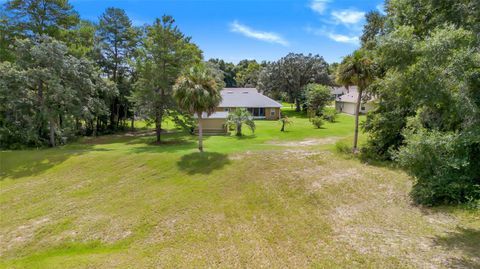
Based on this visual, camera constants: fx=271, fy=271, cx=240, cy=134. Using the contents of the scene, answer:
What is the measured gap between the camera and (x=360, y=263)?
6.30 meters

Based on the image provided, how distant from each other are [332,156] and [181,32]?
1689 cm

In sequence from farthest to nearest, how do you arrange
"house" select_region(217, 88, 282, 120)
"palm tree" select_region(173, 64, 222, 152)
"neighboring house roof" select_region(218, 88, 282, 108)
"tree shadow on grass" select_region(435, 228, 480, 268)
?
"neighboring house roof" select_region(218, 88, 282, 108) → "house" select_region(217, 88, 282, 120) → "palm tree" select_region(173, 64, 222, 152) → "tree shadow on grass" select_region(435, 228, 480, 268)

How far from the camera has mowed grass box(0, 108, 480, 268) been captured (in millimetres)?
6988

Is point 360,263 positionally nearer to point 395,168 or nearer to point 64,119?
point 395,168

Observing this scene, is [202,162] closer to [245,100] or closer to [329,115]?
[329,115]

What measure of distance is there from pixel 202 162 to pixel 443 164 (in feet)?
35.4

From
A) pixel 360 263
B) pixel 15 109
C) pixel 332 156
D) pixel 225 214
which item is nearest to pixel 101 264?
pixel 225 214

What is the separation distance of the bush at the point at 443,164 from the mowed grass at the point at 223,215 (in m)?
0.64

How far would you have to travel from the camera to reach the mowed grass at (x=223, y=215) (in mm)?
6988

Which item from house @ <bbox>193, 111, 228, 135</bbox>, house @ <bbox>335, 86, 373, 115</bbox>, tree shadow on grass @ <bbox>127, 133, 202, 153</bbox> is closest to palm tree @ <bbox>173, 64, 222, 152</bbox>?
tree shadow on grass @ <bbox>127, 133, 202, 153</bbox>

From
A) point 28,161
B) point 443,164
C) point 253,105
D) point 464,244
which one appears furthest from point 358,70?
point 253,105

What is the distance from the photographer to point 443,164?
28.1 feet

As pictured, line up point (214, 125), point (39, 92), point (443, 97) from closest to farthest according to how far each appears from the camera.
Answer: point (443, 97) < point (39, 92) < point (214, 125)

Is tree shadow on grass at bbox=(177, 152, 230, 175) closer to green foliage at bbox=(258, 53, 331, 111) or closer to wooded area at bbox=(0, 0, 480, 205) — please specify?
wooded area at bbox=(0, 0, 480, 205)
